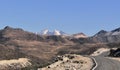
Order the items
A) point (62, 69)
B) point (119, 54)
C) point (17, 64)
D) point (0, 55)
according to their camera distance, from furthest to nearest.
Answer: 1. point (0, 55)
2. point (17, 64)
3. point (119, 54)
4. point (62, 69)

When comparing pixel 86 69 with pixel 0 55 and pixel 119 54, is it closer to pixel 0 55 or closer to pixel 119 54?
pixel 119 54

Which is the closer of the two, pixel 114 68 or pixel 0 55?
pixel 114 68

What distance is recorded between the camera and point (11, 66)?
122 metres

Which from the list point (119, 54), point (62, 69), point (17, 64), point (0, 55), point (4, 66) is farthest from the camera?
point (0, 55)

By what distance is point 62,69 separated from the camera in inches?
1925

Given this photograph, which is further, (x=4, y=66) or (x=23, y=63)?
(x=23, y=63)

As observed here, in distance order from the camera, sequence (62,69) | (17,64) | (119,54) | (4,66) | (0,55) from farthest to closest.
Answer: (0,55)
(17,64)
(4,66)
(119,54)
(62,69)

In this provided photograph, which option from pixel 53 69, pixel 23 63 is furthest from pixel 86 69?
pixel 23 63

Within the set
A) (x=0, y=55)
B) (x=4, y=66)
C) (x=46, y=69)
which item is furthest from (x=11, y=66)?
(x=46, y=69)

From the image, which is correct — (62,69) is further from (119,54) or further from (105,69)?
(119,54)

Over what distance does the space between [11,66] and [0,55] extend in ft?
119

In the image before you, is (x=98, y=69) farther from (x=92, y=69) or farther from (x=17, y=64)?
(x=17, y=64)

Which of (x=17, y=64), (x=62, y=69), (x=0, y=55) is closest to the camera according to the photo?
(x=62, y=69)

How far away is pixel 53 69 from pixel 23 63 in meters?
80.8
